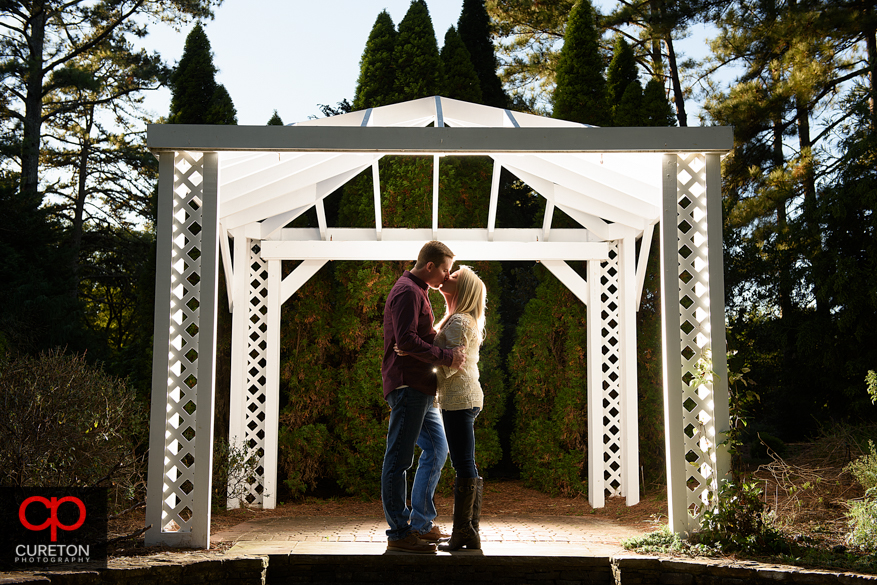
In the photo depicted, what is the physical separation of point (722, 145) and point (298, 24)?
254 inches

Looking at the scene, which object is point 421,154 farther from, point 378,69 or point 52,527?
point 378,69

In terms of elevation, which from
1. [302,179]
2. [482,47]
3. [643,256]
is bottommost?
[643,256]

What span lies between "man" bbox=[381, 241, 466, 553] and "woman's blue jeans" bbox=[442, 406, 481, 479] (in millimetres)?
124

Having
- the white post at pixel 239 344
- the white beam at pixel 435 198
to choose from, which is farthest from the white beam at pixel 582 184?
the white post at pixel 239 344

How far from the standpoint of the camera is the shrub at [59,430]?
157 inches

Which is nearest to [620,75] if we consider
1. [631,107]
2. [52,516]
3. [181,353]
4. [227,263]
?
[631,107]

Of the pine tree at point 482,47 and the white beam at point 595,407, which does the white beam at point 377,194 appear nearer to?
the white beam at point 595,407

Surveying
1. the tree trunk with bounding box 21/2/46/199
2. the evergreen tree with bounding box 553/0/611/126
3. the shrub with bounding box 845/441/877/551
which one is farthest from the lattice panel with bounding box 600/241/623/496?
the tree trunk with bounding box 21/2/46/199

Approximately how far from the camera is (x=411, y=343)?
3.72 m

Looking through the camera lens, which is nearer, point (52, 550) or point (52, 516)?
point (52, 550)

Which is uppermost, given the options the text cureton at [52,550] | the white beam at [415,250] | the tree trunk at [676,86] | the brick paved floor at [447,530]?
the tree trunk at [676,86]

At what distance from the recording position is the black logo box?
3.45 metres

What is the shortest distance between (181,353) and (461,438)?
178 centimetres

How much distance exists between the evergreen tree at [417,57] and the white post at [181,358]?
4.57 meters
